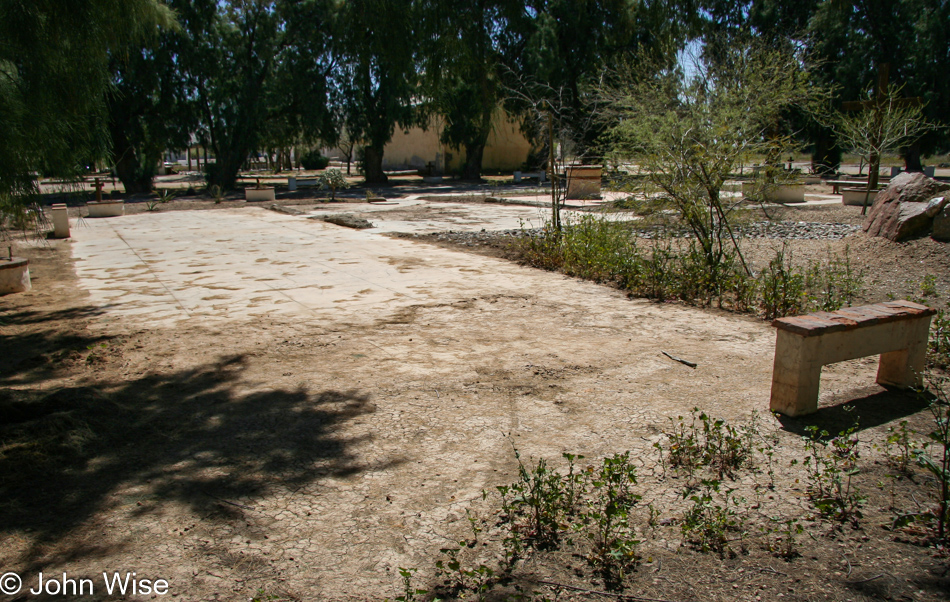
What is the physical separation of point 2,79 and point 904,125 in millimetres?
15355

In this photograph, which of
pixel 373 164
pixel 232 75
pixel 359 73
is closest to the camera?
pixel 359 73

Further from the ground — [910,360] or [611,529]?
[910,360]

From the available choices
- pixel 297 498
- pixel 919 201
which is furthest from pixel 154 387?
pixel 919 201

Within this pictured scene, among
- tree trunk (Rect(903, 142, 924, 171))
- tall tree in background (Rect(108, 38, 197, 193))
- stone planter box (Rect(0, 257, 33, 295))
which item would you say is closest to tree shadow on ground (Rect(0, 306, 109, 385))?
stone planter box (Rect(0, 257, 33, 295))

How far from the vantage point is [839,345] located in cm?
372

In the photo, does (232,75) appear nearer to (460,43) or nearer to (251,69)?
(251,69)

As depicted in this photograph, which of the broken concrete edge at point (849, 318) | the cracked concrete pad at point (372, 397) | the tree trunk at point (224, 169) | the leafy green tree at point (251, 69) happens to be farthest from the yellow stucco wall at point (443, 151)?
the broken concrete edge at point (849, 318)

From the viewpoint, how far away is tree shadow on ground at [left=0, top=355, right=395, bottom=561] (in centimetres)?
295

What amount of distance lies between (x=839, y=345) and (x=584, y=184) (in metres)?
17.2

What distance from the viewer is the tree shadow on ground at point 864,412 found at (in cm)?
363

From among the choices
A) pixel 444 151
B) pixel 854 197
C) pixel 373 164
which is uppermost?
pixel 444 151

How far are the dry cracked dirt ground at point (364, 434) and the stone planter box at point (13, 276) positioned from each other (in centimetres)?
99

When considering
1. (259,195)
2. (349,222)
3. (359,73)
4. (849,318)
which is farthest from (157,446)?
(259,195)

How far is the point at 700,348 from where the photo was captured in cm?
517
